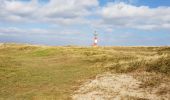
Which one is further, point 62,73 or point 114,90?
point 62,73

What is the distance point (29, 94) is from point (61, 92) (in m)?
2.28

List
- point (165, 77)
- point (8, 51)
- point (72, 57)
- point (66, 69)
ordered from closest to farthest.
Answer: point (165, 77) → point (66, 69) → point (72, 57) → point (8, 51)

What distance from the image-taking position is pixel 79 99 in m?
23.1

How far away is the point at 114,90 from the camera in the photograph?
2478cm

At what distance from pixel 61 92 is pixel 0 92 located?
4589 mm

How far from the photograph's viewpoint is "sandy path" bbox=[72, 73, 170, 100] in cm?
2298

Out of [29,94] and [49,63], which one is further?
[49,63]

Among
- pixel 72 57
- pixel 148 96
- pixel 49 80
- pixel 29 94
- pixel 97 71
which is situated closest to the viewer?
pixel 148 96

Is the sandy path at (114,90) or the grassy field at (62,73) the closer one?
the sandy path at (114,90)

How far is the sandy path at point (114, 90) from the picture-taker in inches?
905

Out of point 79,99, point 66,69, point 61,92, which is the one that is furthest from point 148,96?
point 66,69

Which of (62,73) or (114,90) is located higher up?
(62,73)

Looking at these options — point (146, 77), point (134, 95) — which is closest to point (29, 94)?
point (134, 95)

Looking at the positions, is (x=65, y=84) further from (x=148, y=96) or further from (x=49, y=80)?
(x=148, y=96)
